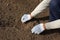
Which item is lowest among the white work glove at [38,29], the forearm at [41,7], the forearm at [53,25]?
the white work glove at [38,29]

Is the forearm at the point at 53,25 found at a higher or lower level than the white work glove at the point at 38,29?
higher

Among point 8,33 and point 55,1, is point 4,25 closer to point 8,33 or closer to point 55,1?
point 8,33

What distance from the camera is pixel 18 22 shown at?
1.76m

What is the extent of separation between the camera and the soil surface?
168 centimetres

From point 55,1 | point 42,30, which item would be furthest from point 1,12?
point 55,1

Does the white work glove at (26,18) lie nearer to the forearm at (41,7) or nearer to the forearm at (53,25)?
the forearm at (41,7)

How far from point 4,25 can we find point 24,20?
18 cm

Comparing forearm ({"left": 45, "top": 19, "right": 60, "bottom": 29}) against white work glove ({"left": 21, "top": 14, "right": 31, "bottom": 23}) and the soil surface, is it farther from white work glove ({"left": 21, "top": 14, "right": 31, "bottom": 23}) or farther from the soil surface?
white work glove ({"left": 21, "top": 14, "right": 31, "bottom": 23})

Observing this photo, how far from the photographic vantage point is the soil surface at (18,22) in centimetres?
168

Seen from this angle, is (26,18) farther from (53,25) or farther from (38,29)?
(53,25)

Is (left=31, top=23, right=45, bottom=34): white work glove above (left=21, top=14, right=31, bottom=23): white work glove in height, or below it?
below

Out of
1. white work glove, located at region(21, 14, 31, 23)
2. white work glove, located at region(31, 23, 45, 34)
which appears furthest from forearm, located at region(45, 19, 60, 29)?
white work glove, located at region(21, 14, 31, 23)

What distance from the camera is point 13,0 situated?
1.90 metres

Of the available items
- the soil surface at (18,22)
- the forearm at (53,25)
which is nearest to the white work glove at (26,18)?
the soil surface at (18,22)
